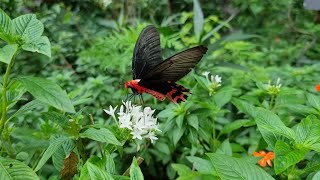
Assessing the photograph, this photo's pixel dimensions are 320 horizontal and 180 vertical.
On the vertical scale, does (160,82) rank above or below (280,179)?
above

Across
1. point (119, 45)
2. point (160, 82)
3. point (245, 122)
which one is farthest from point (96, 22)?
point (160, 82)

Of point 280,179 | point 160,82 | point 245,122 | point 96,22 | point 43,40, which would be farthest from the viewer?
point 96,22

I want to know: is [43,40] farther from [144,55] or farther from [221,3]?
[221,3]

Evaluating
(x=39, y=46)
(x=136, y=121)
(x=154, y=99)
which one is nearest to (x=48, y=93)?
(x=39, y=46)

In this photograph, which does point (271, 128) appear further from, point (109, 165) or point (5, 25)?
point (5, 25)

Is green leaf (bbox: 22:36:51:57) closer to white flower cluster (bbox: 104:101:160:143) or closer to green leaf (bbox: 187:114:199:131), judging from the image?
white flower cluster (bbox: 104:101:160:143)

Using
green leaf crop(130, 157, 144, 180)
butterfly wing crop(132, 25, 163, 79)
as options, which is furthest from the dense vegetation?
butterfly wing crop(132, 25, 163, 79)

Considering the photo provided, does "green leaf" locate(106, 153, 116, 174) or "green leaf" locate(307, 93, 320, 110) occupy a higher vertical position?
"green leaf" locate(106, 153, 116, 174)
